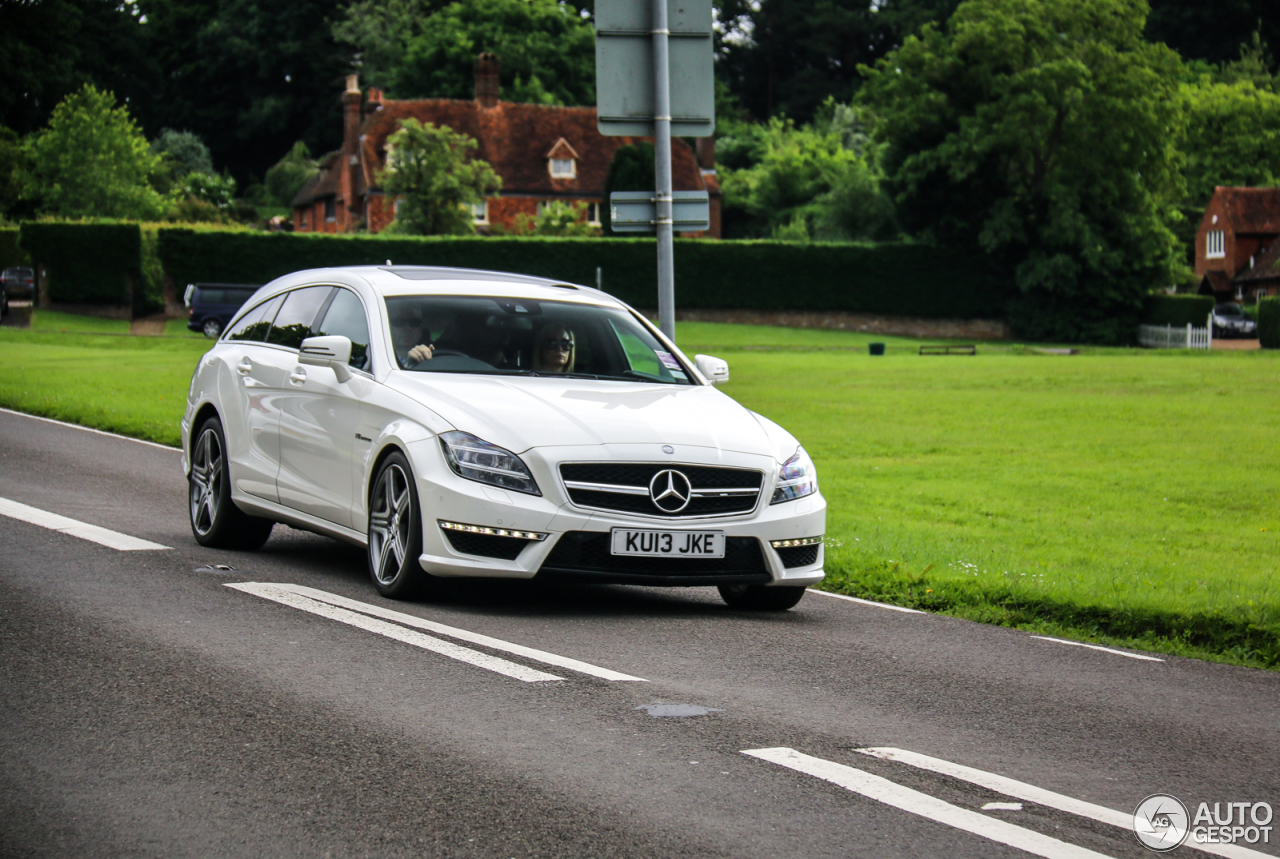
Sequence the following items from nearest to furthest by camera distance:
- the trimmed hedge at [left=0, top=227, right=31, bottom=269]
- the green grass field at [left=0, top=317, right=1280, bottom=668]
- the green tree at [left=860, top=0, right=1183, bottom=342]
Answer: the green grass field at [left=0, top=317, right=1280, bottom=668] < the green tree at [left=860, top=0, right=1183, bottom=342] < the trimmed hedge at [left=0, top=227, right=31, bottom=269]

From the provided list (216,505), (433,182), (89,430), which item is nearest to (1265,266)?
(433,182)

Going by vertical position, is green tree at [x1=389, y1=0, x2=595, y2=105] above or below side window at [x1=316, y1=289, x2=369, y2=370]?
above

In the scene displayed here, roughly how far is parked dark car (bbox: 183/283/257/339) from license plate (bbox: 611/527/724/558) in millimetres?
46596

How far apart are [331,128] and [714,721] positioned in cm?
10201

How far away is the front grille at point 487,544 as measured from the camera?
302 inches

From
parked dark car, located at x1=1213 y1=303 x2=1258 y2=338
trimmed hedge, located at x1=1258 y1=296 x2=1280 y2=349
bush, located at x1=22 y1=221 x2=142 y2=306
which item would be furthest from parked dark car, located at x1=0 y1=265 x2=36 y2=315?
parked dark car, located at x1=1213 y1=303 x2=1258 y2=338

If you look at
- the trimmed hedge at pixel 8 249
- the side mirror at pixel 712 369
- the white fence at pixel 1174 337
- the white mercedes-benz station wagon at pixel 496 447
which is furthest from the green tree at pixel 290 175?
the side mirror at pixel 712 369

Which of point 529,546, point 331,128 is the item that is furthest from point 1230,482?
point 331,128

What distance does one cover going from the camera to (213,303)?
52719mm

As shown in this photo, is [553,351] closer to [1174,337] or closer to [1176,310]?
[1174,337]

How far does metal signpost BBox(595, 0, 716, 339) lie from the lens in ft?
38.5

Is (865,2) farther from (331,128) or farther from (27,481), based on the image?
(27,481)

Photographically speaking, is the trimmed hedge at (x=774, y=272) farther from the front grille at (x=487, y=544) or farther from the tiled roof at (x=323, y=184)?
the front grille at (x=487, y=544)

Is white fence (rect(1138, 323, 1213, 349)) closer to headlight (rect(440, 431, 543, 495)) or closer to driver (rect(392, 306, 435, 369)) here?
driver (rect(392, 306, 435, 369))
